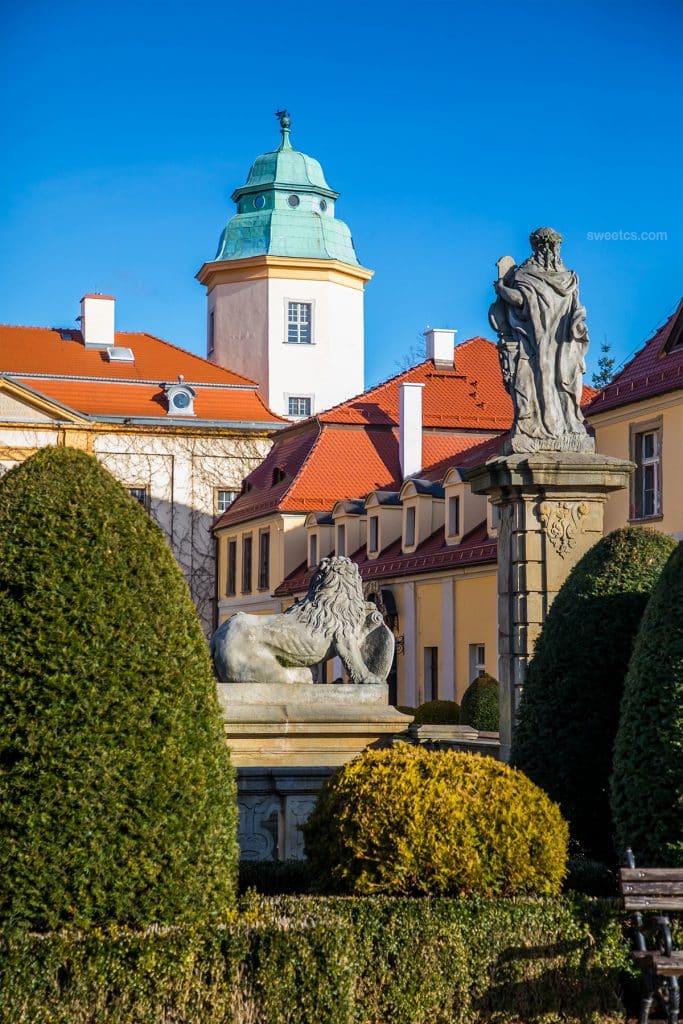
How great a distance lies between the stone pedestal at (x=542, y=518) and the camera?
13.4m

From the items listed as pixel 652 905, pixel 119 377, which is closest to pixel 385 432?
pixel 119 377

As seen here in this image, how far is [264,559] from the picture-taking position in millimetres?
48281

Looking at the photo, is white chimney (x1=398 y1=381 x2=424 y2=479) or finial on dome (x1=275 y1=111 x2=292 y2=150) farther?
finial on dome (x1=275 y1=111 x2=292 y2=150)

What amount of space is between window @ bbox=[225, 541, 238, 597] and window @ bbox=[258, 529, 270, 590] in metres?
3.21

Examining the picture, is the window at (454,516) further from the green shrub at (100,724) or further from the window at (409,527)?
the green shrub at (100,724)

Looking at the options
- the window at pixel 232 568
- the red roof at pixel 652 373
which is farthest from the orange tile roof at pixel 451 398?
the red roof at pixel 652 373

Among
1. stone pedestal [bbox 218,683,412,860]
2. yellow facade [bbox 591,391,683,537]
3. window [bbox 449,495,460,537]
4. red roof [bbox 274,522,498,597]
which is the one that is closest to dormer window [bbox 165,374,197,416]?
red roof [bbox 274,522,498,597]

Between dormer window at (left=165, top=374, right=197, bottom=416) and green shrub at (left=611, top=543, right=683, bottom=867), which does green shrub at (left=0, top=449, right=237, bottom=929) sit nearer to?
green shrub at (left=611, top=543, right=683, bottom=867)

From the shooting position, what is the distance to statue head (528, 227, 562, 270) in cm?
1402

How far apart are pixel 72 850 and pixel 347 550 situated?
3505 cm

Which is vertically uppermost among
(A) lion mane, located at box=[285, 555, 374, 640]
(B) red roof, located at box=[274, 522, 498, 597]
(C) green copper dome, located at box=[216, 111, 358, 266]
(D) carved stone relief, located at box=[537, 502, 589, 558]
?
(C) green copper dome, located at box=[216, 111, 358, 266]

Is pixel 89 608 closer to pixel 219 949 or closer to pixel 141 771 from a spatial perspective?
pixel 141 771

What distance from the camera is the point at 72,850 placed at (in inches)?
272

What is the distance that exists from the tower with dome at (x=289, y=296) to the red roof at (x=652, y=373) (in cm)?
3300
